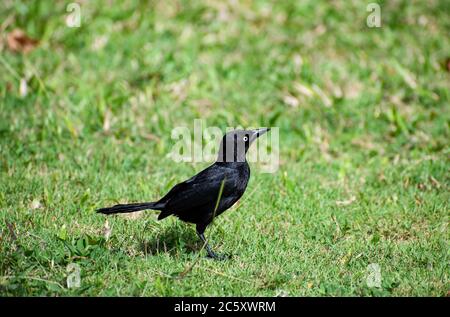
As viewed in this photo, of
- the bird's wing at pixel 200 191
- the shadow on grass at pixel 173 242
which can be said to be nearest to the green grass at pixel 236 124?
the shadow on grass at pixel 173 242

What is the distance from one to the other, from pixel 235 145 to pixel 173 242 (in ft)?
2.91

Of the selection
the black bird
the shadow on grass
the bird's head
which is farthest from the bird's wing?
the shadow on grass

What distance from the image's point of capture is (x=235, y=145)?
5242 mm

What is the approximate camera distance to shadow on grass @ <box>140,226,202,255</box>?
5130mm

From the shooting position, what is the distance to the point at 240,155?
5242mm

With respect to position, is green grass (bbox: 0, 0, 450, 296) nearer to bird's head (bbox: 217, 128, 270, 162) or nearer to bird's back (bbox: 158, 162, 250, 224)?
bird's back (bbox: 158, 162, 250, 224)

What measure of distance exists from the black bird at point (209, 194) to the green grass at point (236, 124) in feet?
1.00

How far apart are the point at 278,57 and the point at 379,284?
5379 mm

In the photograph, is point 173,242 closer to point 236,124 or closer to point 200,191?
point 200,191

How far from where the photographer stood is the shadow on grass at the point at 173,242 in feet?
16.8

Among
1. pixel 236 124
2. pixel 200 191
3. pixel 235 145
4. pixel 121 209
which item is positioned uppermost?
pixel 236 124

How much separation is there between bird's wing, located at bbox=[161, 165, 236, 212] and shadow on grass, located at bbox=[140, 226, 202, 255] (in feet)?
1.17

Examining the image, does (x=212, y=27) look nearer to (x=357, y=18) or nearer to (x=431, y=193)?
(x=357, y=18)

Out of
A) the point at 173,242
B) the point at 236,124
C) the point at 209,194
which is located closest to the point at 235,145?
the point at 209,194
